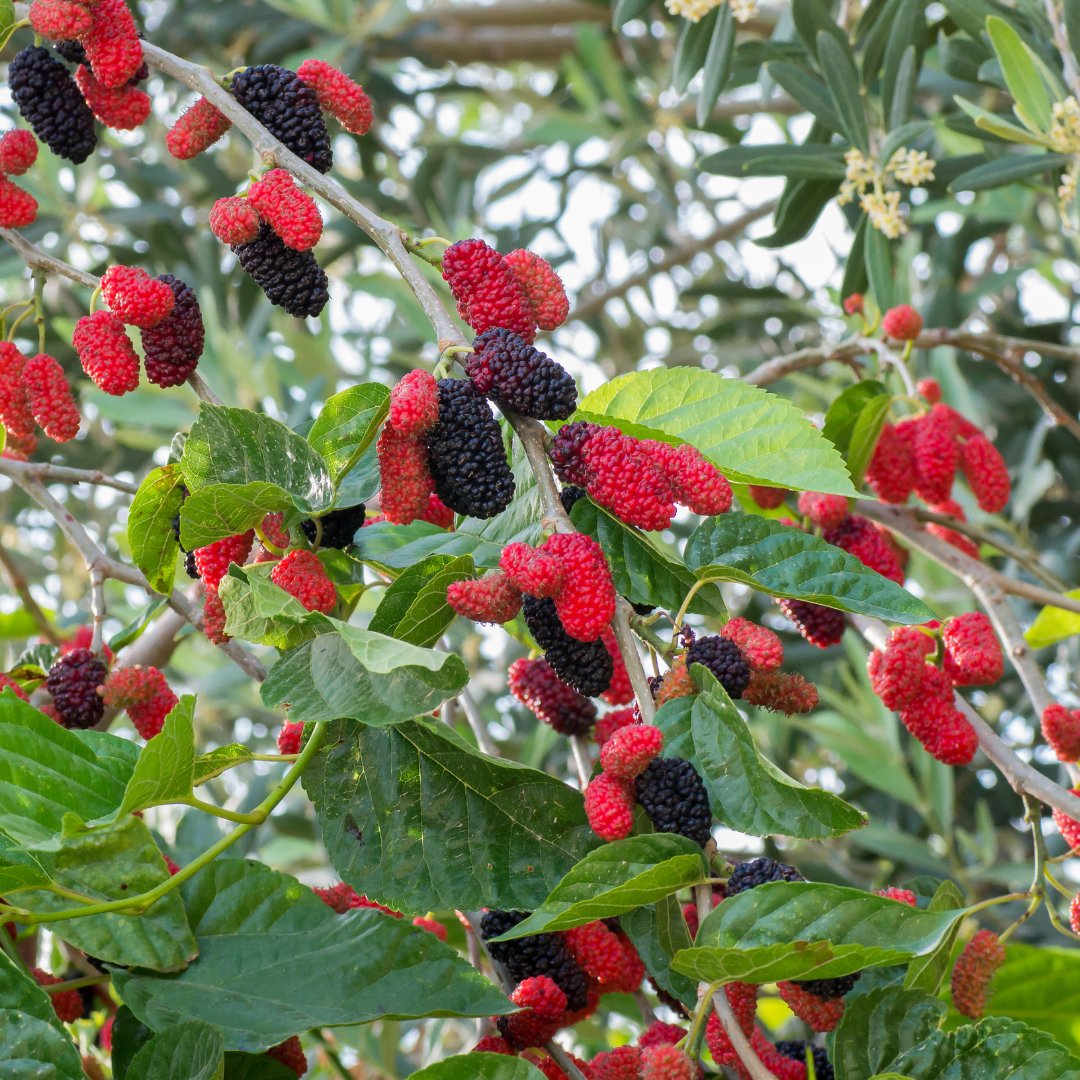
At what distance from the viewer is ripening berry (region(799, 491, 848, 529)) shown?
1.30 m

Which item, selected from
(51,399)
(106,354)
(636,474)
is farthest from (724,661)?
(51,399)

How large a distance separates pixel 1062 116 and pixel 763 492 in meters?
0.68

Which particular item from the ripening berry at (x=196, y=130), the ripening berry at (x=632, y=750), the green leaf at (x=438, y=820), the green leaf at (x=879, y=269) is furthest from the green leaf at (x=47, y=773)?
the green leaf at (x=879, y=269)

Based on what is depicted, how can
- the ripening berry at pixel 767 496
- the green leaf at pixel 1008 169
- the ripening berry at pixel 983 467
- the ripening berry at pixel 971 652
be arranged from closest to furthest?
the ripening berry at pixel 971 652
the ripening berry at pixel 767 496
the ripening berry at pixel 983 467
the green leaf at pixel 1008 169

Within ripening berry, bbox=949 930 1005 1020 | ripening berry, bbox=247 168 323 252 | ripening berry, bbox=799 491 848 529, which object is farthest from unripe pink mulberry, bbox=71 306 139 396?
Result: ripening berry, bbox=949 930 1005 1020

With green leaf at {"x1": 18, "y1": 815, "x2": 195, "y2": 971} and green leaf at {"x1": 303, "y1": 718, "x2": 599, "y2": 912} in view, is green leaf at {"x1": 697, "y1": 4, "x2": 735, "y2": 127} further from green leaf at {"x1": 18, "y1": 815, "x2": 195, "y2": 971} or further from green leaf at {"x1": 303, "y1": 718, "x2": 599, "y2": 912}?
green leaf at {"x1": 18, "y1": 815, "x2": 195, "y2": 971}

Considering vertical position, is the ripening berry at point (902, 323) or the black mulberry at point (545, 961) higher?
the ripening berry at point (902, 323)

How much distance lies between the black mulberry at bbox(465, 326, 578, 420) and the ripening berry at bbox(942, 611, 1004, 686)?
540 mm

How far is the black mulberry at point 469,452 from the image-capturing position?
2.77ft

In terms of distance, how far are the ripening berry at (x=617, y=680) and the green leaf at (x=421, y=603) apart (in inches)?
8.8

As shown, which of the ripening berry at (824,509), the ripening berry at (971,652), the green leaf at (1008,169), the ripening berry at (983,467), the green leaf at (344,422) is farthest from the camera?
the green leaf at (1008,169)

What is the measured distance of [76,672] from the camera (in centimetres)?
110

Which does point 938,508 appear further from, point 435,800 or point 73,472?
point 73,472

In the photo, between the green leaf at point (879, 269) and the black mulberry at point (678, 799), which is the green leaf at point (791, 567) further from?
the green leaf at point (879, 269)
